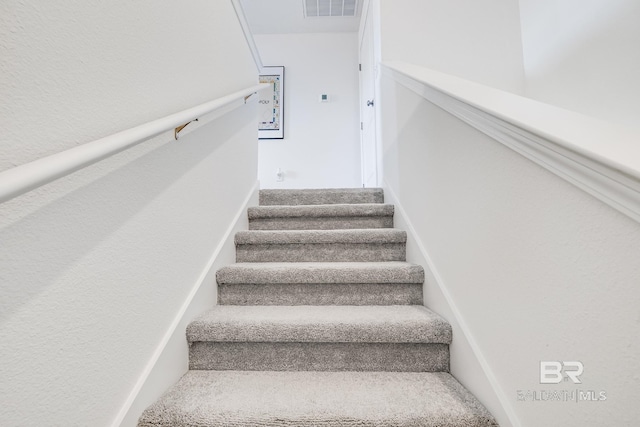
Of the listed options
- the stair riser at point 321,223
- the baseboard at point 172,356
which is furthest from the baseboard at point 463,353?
the baseboard at point 172,356

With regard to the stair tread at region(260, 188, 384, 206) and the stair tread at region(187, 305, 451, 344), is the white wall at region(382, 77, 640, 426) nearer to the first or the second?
the stair tread at region(187, 305, 451, 344)

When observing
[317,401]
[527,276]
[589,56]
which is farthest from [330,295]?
[589,56]

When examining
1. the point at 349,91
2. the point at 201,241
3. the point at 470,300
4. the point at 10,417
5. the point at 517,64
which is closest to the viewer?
the point at 10,417

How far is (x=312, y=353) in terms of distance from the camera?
1.13m

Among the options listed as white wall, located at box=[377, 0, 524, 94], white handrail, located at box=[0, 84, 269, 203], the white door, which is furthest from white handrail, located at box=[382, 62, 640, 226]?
the white door

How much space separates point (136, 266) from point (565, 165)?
3.41 feet

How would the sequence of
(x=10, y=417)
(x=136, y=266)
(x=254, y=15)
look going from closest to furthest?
(x=10, y=417) → (x=136, y=266) → (x=254, y=15)

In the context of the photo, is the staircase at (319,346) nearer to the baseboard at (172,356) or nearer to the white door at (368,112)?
the baseboard at (172,356)

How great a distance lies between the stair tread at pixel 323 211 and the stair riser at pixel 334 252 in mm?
314

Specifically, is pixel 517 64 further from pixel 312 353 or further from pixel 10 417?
pixel 10 417

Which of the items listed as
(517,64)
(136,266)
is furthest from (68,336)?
(517,64)

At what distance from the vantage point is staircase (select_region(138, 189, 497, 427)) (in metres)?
0.86

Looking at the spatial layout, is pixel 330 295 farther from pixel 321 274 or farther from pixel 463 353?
pixel 463 353

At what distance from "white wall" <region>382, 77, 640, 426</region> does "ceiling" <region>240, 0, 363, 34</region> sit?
119 inches
